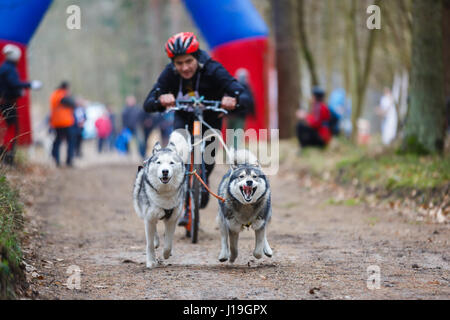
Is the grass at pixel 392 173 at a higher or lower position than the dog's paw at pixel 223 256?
higher

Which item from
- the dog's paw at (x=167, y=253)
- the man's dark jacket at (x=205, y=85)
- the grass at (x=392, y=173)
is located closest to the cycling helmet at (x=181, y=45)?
the man's dark jacket at (x=205, y=85)

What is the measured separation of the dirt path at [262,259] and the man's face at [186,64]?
1845 millimetres

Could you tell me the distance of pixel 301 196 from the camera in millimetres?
11266

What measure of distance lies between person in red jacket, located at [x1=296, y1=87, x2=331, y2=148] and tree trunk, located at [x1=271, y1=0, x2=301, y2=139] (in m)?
3.03

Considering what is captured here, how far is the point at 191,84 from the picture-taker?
6.52m

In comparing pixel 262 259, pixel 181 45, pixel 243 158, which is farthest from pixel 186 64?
pixel 262 259

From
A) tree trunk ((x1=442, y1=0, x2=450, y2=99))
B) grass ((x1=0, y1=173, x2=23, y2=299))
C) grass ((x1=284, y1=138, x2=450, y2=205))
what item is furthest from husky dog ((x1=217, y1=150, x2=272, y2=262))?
tree trunk ((x1=442, y1=0, x2=450, y2=99))

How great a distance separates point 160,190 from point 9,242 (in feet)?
4.35

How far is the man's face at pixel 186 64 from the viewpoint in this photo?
20.4 ft

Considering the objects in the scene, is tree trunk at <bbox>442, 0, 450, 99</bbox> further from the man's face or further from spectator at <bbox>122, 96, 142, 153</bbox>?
spectator at <bbox>122, 96, 142, 153</bbox>
